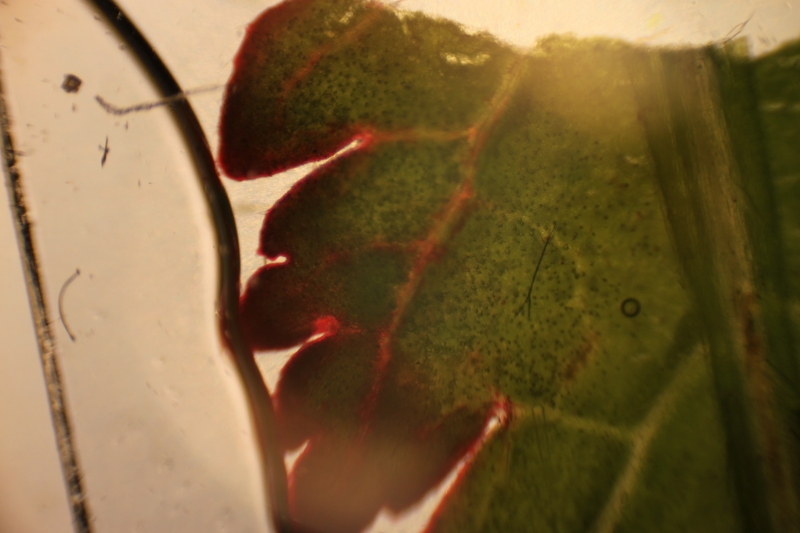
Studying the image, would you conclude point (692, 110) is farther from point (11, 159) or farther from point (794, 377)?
point (11, 159)

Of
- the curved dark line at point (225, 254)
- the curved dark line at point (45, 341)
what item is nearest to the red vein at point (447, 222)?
the curved dark line at point (225, 254)

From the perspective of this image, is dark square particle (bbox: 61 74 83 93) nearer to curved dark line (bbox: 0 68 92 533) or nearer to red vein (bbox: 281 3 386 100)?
curved dark line (bbox: 0 68 92 533)

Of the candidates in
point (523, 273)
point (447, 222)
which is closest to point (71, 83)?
point (447, 222)

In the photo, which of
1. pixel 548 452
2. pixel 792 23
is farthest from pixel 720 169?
pixel 548 452

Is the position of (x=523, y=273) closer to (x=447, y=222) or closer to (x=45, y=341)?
(x=447, y=222)

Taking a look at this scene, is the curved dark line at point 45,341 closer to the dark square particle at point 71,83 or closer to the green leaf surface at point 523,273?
the dark square particle at point 71,83

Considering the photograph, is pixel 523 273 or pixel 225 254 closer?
pixel 523 273
